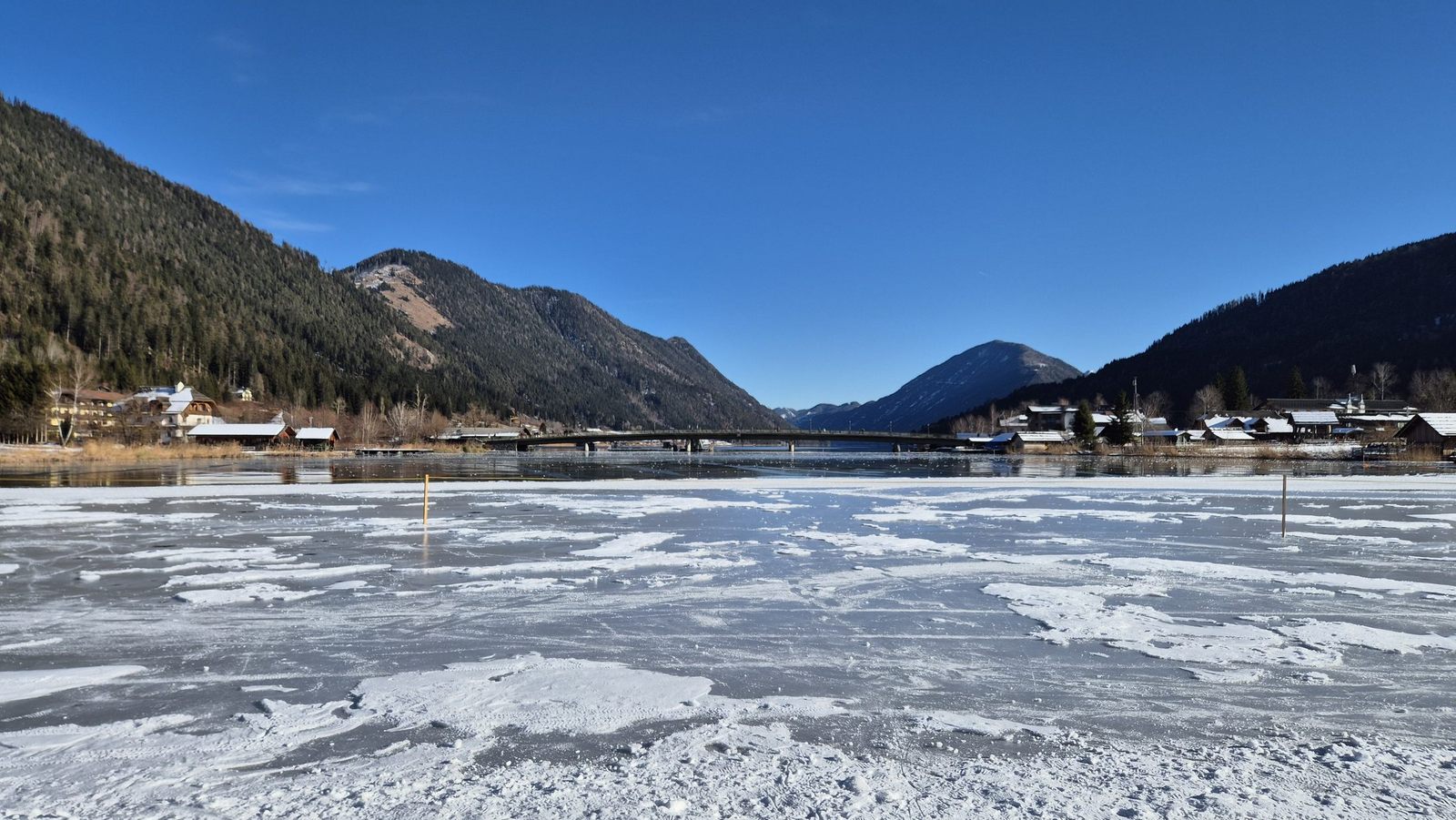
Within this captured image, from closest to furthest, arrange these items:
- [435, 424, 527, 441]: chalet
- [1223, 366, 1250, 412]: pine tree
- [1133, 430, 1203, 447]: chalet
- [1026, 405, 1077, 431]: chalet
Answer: [1133, 430, 1203, 447]: chalet → [435, 424, 527, 441]: chalet → [1223, 366, 1250, 412]: pine tree → [1026, 405, 1077, 431]: chalet

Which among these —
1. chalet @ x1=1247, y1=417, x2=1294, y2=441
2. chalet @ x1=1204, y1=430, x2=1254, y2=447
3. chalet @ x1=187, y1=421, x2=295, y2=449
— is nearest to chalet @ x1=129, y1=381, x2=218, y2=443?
chalet @ x1=187, y1=421, x2=295, y2=449

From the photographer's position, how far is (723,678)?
6.74 metres

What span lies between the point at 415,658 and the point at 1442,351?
20948 cm

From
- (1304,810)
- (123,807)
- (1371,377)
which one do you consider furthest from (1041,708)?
(1371,377)

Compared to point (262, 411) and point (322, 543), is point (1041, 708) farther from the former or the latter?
point (262, 411)

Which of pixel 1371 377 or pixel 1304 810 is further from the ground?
pixel 1371 377

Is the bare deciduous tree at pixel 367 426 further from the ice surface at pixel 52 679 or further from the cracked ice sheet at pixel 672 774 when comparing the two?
the cracked ice sheet at pixel 672 774

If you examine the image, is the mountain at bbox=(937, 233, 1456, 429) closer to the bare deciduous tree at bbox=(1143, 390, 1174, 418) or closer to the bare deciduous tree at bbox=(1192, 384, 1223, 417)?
the bare deciduous tree at bbox=(1143, 390, 1174, 418)

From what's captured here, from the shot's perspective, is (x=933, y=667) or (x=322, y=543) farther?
(x=322, y=543)

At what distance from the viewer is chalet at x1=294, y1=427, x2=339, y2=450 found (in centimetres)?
11162

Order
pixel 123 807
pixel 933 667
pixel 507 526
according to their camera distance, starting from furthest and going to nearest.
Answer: pixel 507 526
pixel 933 667
pixel 123 807

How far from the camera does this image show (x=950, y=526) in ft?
60.8

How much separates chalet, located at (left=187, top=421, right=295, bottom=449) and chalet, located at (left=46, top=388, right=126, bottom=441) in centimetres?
937

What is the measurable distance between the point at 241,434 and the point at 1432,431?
432 ft
